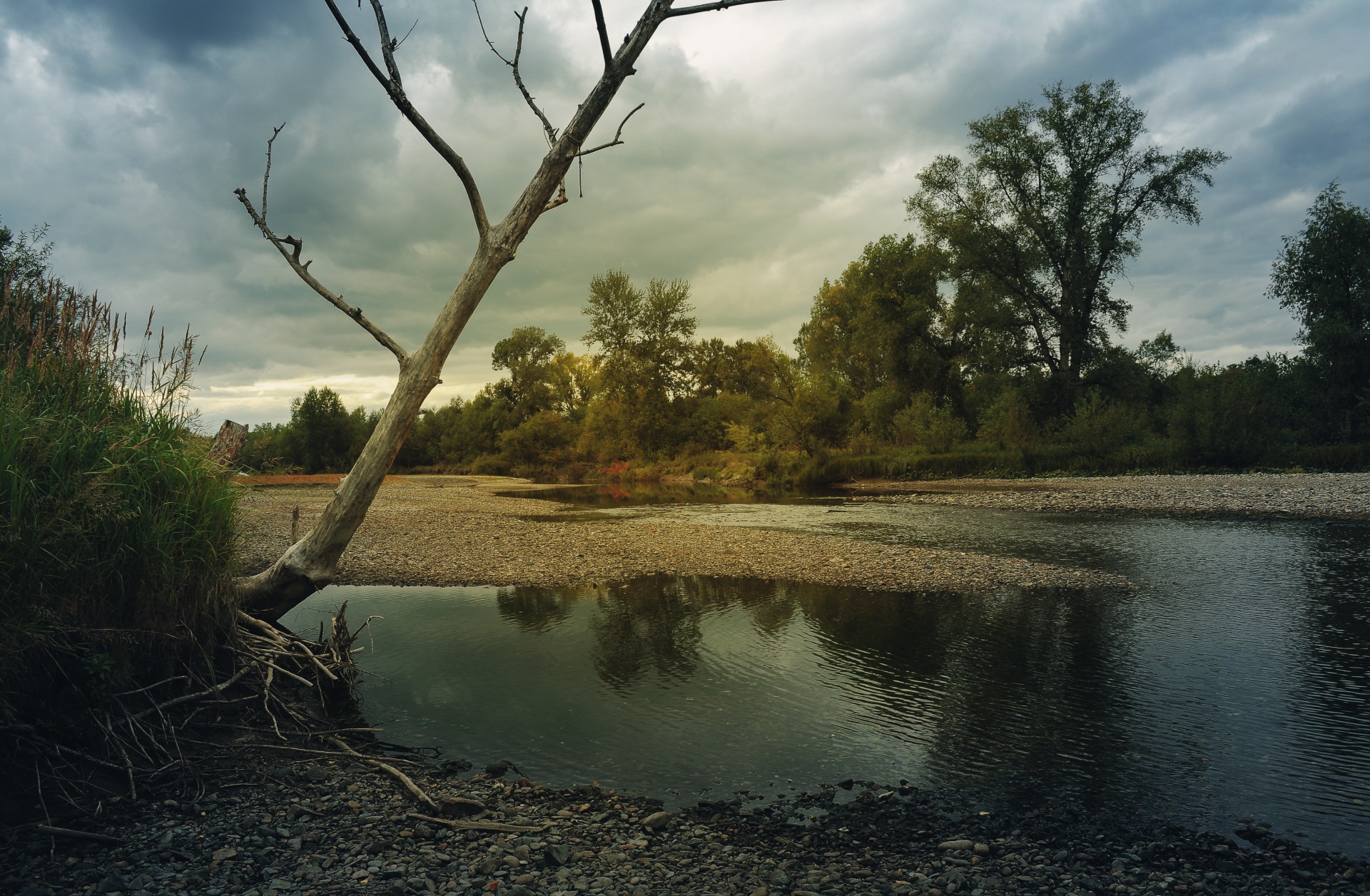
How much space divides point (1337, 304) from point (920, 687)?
40.7m

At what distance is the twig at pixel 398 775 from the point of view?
4543 mm

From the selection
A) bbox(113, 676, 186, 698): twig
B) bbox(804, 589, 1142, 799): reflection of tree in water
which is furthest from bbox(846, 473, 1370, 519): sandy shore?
bbox(113, 676, 186, 698): twig

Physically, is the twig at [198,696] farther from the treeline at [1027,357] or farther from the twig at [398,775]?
the treeline at [1027,357]

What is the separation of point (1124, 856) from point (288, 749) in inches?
225

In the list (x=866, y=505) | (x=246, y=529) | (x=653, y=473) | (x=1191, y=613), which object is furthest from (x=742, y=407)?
(x=246, y=529)

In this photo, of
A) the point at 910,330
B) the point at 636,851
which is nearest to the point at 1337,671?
the point at 636,851

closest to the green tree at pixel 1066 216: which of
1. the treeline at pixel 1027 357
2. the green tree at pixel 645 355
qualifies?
the treeline at pixel 1027 357

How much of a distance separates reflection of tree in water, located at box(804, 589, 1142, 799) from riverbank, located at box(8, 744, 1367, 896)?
0.75 meters

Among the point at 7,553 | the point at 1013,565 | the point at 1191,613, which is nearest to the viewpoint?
the point at 7,553

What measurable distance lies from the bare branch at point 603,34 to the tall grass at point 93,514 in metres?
4.37

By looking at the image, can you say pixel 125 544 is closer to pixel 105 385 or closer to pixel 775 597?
pixel 105 385

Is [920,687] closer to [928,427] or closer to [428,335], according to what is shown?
[428,335]

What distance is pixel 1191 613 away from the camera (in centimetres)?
1013

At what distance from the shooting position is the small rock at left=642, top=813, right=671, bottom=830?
448 cm
